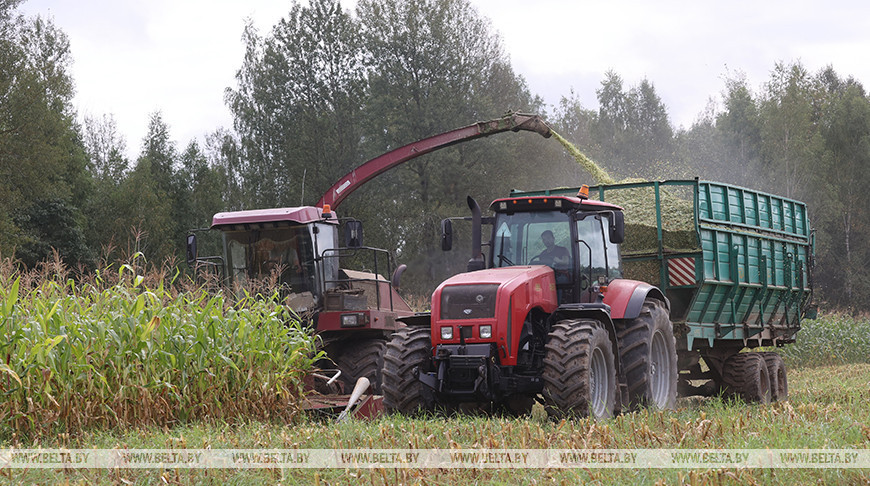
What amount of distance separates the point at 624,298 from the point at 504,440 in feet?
11.3

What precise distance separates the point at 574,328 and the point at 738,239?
16.4ft

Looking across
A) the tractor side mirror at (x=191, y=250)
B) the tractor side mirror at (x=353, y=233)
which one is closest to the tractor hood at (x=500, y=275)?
the tractor side mirror at (x=353, y=233)

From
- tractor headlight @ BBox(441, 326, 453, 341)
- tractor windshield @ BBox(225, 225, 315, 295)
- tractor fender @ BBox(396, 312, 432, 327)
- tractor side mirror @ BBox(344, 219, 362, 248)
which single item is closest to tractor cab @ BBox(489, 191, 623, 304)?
tractor fender @ BBox(396, 312, 432, 327)

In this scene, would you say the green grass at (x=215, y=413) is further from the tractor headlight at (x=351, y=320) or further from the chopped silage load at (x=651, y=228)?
the chopped silage load at (x=651, y=228)

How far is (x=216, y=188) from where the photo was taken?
135 feet

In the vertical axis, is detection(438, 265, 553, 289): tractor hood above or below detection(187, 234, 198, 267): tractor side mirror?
below

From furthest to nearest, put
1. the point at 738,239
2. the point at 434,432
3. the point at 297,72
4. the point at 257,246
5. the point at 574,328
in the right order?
the point at 297,72
the point at 738,239
the point at 257,246
the point at 574,328
the point at 434,432

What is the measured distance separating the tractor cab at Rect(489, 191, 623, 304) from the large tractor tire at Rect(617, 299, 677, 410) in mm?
568

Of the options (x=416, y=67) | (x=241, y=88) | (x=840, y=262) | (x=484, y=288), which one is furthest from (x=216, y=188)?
(x=484, y=288)

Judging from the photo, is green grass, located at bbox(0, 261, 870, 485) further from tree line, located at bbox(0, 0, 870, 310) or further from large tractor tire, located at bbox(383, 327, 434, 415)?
tree line, located at bbox(0, 0, 870, 310)

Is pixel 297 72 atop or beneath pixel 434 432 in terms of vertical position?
atop

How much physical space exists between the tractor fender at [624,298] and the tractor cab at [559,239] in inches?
5.3

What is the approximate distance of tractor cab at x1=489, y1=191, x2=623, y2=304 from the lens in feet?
29.7

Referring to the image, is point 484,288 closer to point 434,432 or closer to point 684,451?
point 434,432
